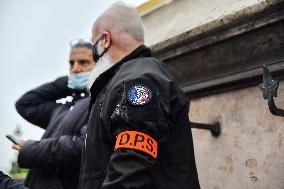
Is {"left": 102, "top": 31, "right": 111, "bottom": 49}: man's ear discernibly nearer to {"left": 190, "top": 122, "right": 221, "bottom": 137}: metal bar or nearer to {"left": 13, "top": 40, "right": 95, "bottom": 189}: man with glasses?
{"left": 13, "top": 40, "right": 95, "bottom": 189}: man with glasses

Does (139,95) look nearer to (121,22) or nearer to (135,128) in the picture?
(135,128)

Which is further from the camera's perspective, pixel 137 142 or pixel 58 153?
pixel 58 153

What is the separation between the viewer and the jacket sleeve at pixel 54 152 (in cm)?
238

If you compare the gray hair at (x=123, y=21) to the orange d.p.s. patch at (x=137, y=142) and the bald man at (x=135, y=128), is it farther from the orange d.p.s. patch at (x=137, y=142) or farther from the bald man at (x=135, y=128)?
the orange d.p.s. patch at (x=137, y=142)

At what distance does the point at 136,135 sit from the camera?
61.0 inches

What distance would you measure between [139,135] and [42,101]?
6.95ft

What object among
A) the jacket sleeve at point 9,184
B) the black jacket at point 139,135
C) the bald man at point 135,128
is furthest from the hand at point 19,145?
the black jacket at point 139,135

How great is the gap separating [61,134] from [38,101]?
36.5 inches

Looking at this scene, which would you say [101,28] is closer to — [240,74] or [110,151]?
[110,151]

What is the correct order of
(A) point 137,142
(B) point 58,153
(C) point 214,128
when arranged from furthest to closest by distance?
(C) point 214,128 < (B) point 58,153 < (A) point 137,142

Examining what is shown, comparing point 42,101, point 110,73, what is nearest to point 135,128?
point 110,73

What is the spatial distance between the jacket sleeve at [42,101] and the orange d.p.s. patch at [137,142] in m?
1.95

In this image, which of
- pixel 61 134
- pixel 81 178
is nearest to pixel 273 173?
pixel 81 178

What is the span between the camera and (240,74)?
8.80 ft
